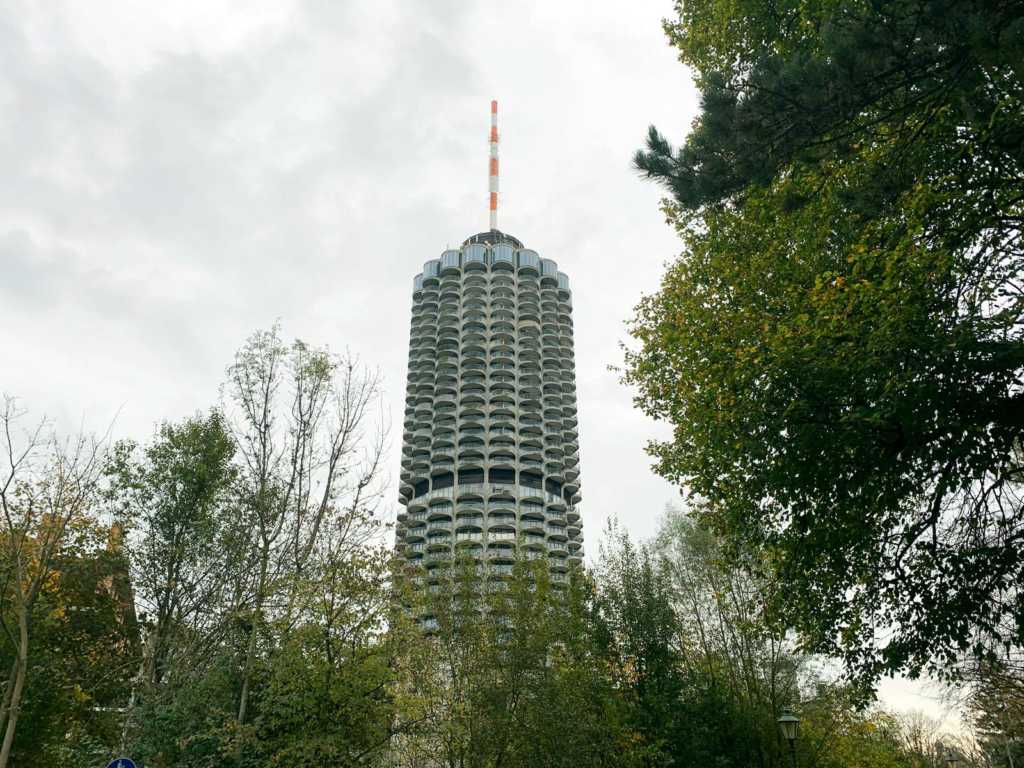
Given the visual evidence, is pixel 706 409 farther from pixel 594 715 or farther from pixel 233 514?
pixel 233 514

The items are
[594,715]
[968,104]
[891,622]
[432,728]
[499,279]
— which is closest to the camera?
[968,104]

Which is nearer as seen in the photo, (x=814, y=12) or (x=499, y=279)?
(x=814, y=12)

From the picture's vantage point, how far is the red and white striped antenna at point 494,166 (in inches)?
4441

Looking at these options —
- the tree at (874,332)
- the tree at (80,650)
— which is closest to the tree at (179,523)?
the tree at (80,650)

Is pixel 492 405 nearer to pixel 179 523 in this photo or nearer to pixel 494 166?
pixel 494 166

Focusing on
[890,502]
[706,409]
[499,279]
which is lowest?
[890,502]

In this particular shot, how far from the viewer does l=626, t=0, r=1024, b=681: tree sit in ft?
28.1

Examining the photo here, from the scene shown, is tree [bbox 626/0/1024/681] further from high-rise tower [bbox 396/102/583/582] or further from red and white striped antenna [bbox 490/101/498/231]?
red and white striped antenna [bbox 490/101/498/231]

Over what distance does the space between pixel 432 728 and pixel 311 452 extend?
642 cm

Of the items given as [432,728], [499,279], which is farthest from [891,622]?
[499,279]

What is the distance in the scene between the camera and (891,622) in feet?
34.6

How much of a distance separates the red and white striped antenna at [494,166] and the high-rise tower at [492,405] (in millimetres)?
331

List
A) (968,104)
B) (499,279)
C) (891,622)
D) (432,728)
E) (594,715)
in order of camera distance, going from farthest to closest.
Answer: (499,279) → (594,715) → (432,728) → (891,622) → (968,104)

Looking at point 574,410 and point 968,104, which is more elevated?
point 574,410
